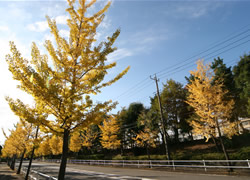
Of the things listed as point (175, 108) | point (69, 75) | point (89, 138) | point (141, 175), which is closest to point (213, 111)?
point (141, 175)

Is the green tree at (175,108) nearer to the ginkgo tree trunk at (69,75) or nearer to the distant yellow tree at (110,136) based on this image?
the distant yellow tree at (110,136)

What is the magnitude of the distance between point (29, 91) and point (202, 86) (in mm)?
13426

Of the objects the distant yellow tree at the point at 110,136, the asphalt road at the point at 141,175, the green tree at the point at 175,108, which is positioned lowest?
the asphalt road at the point at 141,175

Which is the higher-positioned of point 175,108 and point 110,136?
point 175,108

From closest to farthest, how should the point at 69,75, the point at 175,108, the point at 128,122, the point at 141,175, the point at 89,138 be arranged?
the point at 69,75 → the point at 141,175 → the point at 175,108 → the point at 128,122 → the point at 89,138

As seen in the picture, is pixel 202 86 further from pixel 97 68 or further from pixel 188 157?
pixel 97 68

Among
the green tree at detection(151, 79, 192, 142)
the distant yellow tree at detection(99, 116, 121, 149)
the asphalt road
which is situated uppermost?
the green tree at detection(151, 79, 192, 142)

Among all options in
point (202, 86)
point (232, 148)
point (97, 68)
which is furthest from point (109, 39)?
point (232, 148)

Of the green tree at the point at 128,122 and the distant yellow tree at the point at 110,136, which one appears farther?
the green tree at the point at 128,122

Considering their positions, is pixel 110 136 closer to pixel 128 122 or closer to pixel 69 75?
pixel 128 122

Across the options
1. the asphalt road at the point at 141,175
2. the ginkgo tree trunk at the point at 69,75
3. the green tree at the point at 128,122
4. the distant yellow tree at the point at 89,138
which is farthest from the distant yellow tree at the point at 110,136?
the ginkgo tree trunk at the point at 69,75

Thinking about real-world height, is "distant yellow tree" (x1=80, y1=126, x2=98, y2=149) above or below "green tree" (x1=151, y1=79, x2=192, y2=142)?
below

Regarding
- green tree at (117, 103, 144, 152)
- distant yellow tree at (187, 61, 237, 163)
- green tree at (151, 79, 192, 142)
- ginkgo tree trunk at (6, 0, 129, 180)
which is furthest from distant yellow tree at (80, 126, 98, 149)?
ginkgo tree trunk at (6, 0, 129, 180)

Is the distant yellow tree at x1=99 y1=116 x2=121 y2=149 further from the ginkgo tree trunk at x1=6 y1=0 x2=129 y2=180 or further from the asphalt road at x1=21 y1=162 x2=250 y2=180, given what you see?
the ginkgo tree trunk at x1=6 y1=0 x2=129 y2=180
